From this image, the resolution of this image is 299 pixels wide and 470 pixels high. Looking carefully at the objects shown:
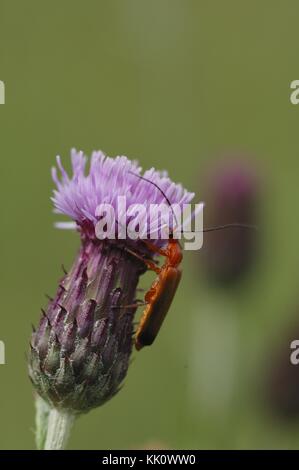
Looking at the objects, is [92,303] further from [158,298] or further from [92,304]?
[158,298]

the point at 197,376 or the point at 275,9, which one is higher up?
the point at 275,9

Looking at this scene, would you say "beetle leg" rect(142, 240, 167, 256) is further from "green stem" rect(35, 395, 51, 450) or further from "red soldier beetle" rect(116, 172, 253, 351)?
"green stem" rect(35, 395, 51, 450)

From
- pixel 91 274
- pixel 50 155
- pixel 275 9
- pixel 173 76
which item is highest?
pixel 275 9

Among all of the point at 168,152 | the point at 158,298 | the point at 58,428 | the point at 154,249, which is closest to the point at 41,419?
the point at 58,428

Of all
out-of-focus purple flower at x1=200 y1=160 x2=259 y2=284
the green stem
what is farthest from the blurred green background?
the green stem

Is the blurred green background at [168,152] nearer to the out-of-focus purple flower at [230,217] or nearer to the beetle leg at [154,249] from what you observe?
the out-of-focus purple flower at [230,217]

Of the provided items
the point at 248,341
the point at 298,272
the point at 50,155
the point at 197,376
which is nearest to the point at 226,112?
the point at 50,155
